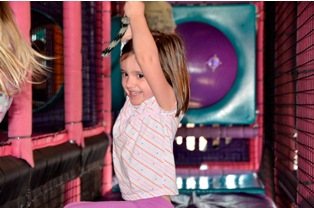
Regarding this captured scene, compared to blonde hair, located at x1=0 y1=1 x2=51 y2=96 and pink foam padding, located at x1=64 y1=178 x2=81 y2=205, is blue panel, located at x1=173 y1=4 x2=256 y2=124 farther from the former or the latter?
blonde hair, located at x1=0 y1=1 x2=51 y2=96

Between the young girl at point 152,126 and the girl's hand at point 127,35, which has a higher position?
the girl's hand at point 127,35

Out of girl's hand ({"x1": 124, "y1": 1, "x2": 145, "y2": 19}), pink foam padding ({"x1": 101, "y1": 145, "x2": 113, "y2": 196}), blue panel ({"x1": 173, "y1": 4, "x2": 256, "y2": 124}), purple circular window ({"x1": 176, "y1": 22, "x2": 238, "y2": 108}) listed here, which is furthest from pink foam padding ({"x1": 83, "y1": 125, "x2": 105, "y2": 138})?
girl's hand ({"x1": 124, "y1": 1, "x2": 145, "y2": 19})

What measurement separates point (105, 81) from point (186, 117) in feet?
2.33

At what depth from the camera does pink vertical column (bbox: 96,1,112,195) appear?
11.1 feet

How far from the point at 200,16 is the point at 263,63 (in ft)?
2.26

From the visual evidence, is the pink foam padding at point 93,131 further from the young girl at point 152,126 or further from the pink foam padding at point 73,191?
the young girl at point 152,126

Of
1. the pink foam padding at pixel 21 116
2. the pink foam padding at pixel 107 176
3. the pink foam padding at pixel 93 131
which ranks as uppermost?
the pink foam padding at pixel 21 116

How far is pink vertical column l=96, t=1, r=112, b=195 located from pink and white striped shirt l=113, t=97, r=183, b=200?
174cm

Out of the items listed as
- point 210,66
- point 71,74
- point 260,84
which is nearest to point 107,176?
point 71,74

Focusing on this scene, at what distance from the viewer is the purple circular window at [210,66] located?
371 cm

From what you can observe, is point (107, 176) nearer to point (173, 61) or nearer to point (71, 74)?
point (71, 74)

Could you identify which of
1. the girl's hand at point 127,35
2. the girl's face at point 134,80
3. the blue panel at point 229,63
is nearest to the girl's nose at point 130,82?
the girl's face at point 134,80

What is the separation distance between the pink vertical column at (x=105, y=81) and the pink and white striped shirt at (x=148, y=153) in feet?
5.71

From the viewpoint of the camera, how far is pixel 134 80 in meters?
1.61
